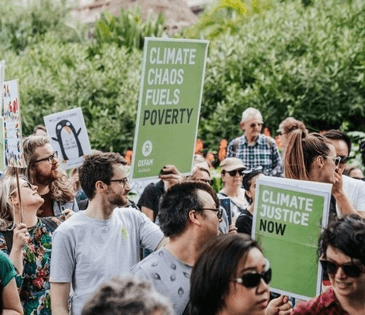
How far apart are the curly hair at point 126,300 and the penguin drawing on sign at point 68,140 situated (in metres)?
6.02

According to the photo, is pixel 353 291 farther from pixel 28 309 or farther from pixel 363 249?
pixel 28 309

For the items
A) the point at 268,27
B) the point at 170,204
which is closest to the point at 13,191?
the point at 170,204

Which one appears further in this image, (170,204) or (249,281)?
(170,204)

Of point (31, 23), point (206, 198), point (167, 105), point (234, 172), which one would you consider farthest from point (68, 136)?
point (31, 23)

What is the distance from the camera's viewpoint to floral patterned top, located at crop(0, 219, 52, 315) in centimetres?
583

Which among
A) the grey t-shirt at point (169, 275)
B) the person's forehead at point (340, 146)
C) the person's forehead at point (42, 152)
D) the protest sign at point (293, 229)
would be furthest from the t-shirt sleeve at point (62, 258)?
the person's forehead at point (340, 146)

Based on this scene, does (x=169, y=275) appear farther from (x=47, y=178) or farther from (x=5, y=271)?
(x=47, y=178)

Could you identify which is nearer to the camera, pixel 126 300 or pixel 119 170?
pixel 126 300

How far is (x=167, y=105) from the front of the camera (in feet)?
20.0

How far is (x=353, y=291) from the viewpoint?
398 centimetres

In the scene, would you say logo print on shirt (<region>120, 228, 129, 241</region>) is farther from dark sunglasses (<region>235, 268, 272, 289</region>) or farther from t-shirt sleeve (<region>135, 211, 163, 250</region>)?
dark sunglasses (<region>235, 268, 272, 289</region>)

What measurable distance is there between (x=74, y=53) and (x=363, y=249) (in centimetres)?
1724

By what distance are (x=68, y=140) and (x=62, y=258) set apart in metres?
3.78

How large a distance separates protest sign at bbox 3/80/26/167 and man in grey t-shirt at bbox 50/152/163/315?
0.74 m
